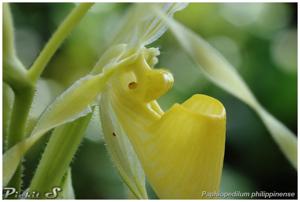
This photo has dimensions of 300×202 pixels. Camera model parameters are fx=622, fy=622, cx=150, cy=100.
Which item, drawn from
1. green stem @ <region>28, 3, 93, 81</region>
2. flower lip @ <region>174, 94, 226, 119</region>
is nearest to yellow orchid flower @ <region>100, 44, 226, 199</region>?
flower lip @ <region>174, 94, 226, 119</region>

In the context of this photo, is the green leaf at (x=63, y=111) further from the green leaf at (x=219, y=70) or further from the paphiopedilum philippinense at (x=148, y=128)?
the green leaf at (x=219, y=70)

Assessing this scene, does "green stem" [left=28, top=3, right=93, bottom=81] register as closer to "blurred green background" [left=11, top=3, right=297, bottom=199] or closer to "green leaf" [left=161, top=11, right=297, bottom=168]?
"green leaf" [left=161, top=11, right=297, bottom=168]

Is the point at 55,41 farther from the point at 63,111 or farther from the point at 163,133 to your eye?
the point at 163,133

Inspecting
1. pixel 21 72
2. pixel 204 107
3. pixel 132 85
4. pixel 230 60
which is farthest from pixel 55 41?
pixel 230 60

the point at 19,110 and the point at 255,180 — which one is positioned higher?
the point at 19,110

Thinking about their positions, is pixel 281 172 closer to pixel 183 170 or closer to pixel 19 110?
pixel 183 170

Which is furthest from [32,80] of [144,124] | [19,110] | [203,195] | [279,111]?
[279,111]
